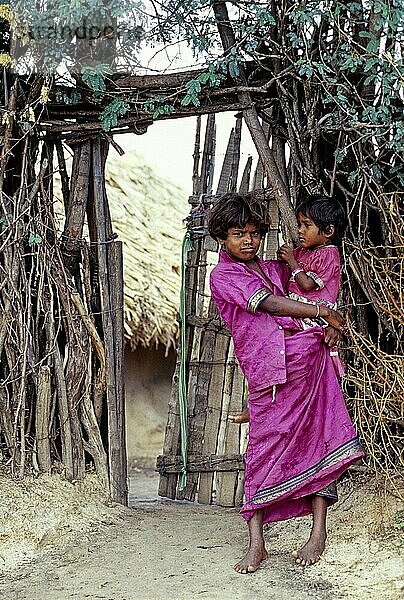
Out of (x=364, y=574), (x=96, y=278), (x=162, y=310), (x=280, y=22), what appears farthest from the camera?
(x=162, y=310)

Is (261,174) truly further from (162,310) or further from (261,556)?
(162,310)

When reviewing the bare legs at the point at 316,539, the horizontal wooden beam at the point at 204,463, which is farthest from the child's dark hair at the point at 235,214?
the horizontal wooden beam at the point at 204,463

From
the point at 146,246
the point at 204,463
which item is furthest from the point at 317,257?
the point at 146,246

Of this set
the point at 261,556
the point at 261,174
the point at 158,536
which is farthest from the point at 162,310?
the point at 261,556

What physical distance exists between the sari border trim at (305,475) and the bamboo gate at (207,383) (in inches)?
52.7

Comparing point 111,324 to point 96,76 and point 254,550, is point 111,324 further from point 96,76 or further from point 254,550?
point 254,550

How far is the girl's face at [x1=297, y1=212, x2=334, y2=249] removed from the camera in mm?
3277

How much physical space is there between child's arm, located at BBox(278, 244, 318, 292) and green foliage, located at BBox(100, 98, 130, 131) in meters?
1.15

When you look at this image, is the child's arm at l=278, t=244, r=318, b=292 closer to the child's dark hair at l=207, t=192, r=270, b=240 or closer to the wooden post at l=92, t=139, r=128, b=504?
the child's dark hair at l=207, t=192, r=270, b=240

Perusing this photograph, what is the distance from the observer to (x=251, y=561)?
3.24m

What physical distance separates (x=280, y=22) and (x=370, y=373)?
1614 millimetres

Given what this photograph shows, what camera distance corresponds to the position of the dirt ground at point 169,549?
122 inches

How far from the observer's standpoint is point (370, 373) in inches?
150

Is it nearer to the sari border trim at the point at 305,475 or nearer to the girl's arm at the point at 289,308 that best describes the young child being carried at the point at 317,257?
the girl's arm at the point at 289,308
